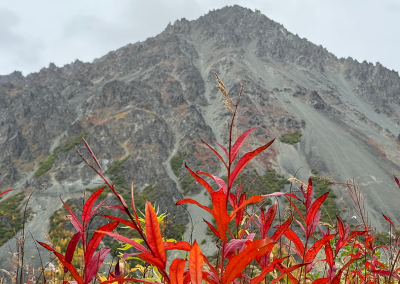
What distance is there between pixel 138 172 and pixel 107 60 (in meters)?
79.8

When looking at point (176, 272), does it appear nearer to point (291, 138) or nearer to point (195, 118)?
point (291, 138)

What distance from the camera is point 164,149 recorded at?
68.0 metres

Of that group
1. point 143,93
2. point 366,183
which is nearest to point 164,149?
point 143,93

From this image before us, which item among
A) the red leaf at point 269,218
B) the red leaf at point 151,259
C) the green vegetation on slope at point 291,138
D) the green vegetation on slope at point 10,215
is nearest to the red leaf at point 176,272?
the red leaf at point 151,259

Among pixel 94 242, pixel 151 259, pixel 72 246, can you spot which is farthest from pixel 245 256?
pixel 72 246

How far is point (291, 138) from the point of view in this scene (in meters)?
70.4

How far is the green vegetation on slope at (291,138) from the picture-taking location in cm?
6906

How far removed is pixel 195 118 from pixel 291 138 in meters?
26.6

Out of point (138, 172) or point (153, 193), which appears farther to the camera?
point (138, 172)

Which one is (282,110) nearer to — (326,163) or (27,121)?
(326,163)

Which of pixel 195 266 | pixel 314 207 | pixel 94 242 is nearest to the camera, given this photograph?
pixel 195 266

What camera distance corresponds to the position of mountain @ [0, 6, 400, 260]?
55.1 metres

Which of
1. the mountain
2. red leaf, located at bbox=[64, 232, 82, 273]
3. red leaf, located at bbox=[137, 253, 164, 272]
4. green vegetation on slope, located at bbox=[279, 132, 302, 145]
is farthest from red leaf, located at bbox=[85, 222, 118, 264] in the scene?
green vegetation on slope, located at bbox=[279, 132, 302, 145]

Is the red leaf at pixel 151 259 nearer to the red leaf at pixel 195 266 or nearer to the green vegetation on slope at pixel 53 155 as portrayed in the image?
the red leaf at pixel 195 266
